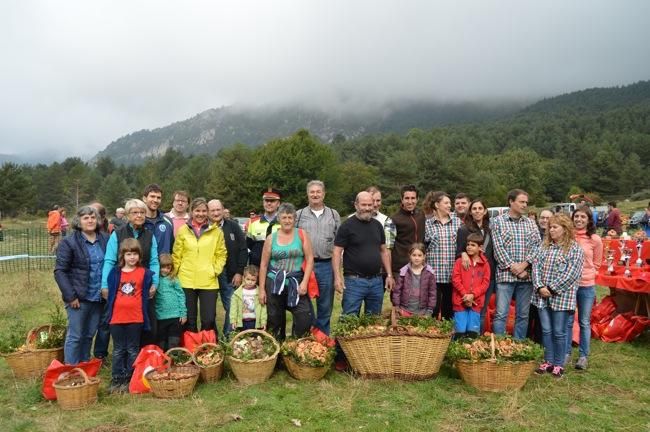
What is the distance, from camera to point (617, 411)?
4.48 meters

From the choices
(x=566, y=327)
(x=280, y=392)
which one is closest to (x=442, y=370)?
(x=566, y=327)

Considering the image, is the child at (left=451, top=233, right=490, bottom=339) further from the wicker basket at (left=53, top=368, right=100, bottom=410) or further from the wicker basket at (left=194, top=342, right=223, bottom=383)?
the wicker basket at (left=53, top=368, right=100, bottom=410)

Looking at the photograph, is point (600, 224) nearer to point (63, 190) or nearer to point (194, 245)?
point (194, 245)

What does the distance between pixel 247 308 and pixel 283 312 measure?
1.74 feet

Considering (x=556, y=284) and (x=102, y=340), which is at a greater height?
(x=556, y=284)

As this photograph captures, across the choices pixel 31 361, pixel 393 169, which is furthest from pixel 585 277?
pixel 393 169

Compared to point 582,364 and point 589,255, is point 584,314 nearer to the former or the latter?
point 582,364

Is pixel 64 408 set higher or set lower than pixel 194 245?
lower

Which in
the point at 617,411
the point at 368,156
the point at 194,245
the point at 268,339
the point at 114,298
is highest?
the point at 368,156

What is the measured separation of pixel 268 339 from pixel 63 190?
264 ft

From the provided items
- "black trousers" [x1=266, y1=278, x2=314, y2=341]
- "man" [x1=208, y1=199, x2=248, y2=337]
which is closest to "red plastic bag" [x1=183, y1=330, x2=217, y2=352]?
"man" [x1=208, y1=199, x2=248, y2=337]

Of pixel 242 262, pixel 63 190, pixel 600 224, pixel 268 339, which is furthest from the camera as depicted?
pixel 63 190

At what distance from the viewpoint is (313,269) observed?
5.60 metres

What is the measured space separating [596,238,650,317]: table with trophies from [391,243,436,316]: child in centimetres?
288
